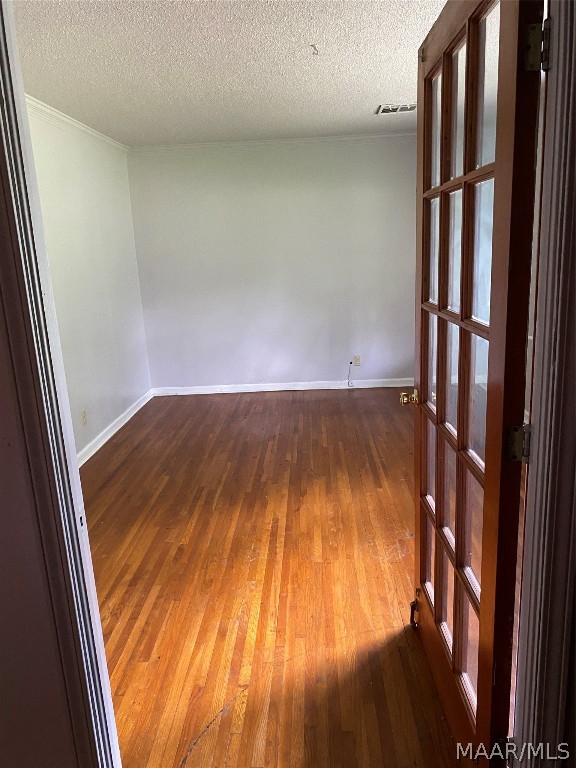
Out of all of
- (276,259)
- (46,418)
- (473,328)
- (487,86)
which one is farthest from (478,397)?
(276,259)

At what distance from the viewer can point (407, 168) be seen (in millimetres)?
5121

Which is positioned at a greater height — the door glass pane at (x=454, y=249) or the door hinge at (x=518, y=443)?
the door glass pane at (x=454, y=249)

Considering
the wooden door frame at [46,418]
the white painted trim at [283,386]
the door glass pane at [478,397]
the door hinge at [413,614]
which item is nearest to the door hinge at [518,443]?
the door glass pane at [478,397]

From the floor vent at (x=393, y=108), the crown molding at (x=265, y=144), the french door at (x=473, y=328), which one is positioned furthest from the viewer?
the crown molding at (x=265, y=144)

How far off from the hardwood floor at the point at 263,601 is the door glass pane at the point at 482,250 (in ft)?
4.33

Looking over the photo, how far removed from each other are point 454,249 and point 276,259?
13.3 ft

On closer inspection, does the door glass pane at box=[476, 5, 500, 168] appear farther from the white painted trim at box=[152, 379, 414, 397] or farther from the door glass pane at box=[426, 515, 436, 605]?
the white painted trim at box=[152, 379, 414, 397]

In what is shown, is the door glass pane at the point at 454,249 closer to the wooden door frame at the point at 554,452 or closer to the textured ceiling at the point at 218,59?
the wooden door frame at the point at 554,452

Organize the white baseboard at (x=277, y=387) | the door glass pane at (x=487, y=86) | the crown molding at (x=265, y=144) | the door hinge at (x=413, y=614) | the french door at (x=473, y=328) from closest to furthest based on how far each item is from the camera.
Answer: the french door at (x=473, y=328) → the door glass pane at (x=487, y=86) → the door hinge at (x=413, y=614) → the crown molding at (x=265, y=144) → the white baseboard at (x=277, y=387)

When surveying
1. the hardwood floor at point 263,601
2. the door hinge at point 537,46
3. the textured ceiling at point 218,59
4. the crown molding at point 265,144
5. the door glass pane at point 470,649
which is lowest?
the hardwood floor at point 263,601

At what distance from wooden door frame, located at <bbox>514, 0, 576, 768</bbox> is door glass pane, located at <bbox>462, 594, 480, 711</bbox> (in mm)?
298

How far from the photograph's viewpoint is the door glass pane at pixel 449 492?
61.3 inches

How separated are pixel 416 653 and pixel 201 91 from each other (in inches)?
130

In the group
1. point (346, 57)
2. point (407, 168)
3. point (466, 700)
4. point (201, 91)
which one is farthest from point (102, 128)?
point (466, 700)
